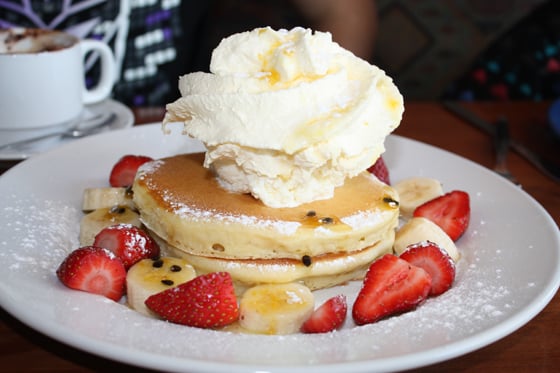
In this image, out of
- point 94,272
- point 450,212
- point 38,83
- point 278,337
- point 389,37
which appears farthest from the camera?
point 389,37

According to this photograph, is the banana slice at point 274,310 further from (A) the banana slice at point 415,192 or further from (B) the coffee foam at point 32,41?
(B) the coffee foam at point 32,41

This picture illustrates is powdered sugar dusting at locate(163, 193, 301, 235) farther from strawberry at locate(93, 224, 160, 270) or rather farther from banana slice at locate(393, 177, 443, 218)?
banana slice at locate(393, 177, 443, 218)

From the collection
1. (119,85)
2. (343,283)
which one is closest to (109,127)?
(119,85)

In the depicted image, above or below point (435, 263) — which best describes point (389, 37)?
below

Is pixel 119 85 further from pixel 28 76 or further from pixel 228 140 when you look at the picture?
pixel 228 140

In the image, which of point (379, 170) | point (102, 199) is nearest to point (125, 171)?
point (102, 199)

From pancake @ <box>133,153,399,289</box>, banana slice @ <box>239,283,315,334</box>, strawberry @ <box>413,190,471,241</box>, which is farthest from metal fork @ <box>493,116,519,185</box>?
banana slice @ <box>239,283,315,334</box>

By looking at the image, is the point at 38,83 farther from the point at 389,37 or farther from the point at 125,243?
the point at 389,37
